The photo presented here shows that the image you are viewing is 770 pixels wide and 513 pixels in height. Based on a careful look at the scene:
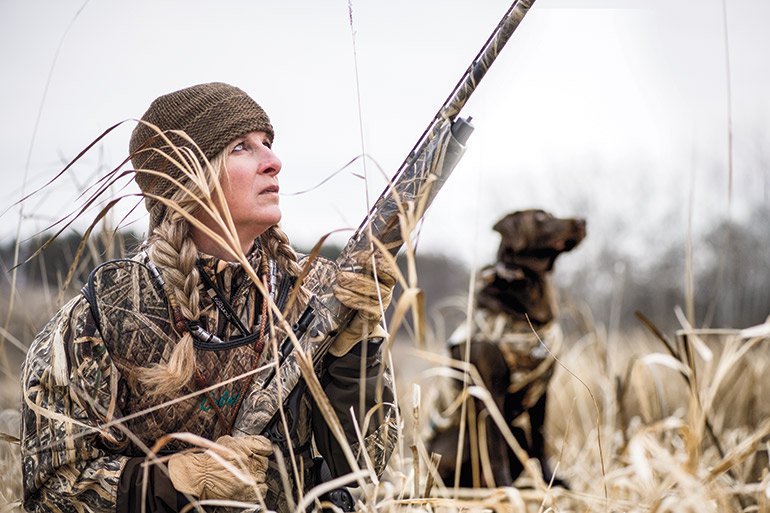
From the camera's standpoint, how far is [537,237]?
3.58 m

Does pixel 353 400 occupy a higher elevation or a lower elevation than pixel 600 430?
higher

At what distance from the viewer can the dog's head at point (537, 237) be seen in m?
3.54

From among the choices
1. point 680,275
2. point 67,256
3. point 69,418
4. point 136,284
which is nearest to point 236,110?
point 136,284

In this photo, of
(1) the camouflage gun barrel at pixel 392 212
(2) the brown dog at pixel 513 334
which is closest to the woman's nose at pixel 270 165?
(1) the camouflage gun barrel at pixel 392 212

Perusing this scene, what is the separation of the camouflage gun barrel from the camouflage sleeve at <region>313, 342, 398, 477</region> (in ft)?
0.43

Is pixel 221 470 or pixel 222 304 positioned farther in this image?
pixel 222 304

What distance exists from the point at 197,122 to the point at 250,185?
0.27 metres

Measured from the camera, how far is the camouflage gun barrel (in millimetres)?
1786

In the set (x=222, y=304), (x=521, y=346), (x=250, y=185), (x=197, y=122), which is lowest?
(x=521, y=346)

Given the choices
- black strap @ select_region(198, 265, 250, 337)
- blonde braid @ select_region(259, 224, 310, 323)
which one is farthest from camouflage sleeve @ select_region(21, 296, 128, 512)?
blonde braid @ select_region(259, 224, 310, 323)

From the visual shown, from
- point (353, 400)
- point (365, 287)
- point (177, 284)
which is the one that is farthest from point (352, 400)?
point (177, 284)

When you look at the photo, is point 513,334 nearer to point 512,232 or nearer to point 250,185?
point 512,232

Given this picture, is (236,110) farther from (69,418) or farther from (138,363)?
(69,418)

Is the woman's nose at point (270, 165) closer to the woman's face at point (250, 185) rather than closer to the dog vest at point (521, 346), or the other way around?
the woman's face at point (250, 185)
